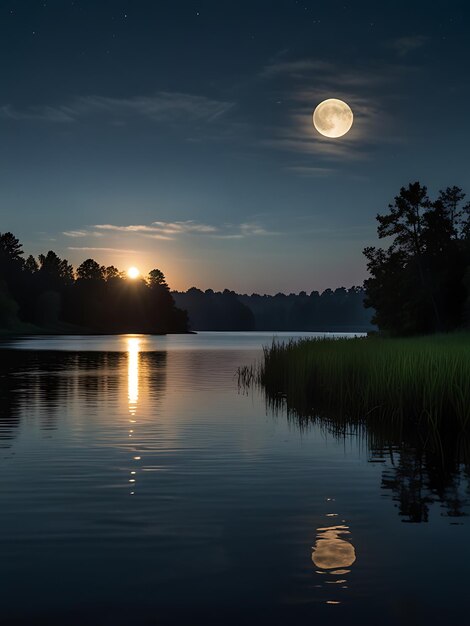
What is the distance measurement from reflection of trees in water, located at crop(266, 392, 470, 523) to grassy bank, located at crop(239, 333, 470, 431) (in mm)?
383

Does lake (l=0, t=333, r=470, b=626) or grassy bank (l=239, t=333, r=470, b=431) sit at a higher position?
grassy bank (l=239, t=333, r=470, b=431)

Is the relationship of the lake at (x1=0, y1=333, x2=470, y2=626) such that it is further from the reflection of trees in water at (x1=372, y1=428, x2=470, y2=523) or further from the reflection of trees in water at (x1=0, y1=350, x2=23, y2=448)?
the reflection of trees in water at (x1=0, y1=350, x2=23, y2=448)

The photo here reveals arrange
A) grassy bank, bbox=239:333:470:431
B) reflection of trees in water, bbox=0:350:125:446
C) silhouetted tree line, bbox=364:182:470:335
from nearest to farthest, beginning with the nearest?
grassy bank, bbox=239:333:470:431 → reflection of trees in water, bbox=0:350:125:446 → silhouetted tree line, bbox=364:182:470:335

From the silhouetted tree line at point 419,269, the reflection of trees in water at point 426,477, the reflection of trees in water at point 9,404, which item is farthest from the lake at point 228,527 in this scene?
the silhouetted tree line at point 419,269

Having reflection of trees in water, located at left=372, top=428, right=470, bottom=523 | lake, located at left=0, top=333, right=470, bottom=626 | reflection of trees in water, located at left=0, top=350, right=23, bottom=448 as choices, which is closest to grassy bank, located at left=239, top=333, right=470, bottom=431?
reflection of trees in water, located at left=372, top=428, right=470, bottom=523

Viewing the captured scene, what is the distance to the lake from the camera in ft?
28.2

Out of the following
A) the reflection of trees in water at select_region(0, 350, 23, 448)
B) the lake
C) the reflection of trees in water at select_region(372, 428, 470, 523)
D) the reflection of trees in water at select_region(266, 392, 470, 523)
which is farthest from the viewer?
the reflection of trees in water at select_region(0, 350, 23, 448)

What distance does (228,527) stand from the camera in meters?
12.0

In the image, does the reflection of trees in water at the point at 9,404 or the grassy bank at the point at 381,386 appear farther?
the reflection of trees in water at the point at 9,404

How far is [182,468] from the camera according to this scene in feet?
57.2

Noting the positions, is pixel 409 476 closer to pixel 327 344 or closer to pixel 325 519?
pixel 325 519

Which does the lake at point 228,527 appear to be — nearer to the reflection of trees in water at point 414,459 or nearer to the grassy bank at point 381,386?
the reflection of trees in water at point 414,459

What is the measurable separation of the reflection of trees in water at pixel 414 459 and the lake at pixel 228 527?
8 centimetres

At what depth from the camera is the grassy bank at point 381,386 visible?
72.7 ft
